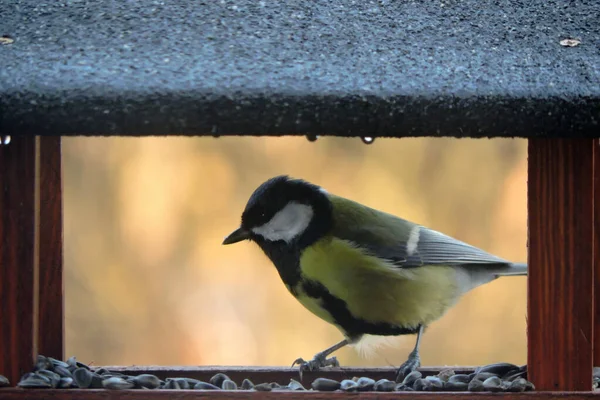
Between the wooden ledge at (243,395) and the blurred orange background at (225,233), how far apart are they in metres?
2.39

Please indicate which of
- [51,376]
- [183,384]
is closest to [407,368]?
[183,384]

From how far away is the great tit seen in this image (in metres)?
2.22

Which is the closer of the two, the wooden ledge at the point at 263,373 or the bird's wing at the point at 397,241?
the wooden ledge at the point at 263,373

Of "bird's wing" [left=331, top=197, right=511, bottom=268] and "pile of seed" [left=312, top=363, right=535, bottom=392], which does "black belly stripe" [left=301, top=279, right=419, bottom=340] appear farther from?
"pile of seed" [left=312, top=363, right=535, bottom=392]

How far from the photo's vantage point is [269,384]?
6.07ft

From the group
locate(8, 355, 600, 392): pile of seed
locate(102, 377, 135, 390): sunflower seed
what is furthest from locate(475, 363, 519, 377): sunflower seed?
locate(102, 377, 135, 390): sunflower seed

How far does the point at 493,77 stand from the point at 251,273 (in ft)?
9.16

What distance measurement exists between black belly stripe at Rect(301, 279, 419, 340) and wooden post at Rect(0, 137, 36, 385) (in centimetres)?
73

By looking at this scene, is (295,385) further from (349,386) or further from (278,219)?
(278,219)

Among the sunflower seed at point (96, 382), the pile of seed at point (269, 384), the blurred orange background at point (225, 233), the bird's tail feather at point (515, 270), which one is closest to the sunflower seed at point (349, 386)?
the pile of seed at point (269, 384)

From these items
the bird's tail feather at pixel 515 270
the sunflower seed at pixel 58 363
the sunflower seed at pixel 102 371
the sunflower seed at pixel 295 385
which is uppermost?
the bird's tail feather at pixel 515 270

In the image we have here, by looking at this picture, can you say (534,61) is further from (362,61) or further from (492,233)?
(492,233)

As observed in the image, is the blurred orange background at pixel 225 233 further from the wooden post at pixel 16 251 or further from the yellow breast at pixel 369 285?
the wooden post at pixel 16 251

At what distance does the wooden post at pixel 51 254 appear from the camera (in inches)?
79.4
